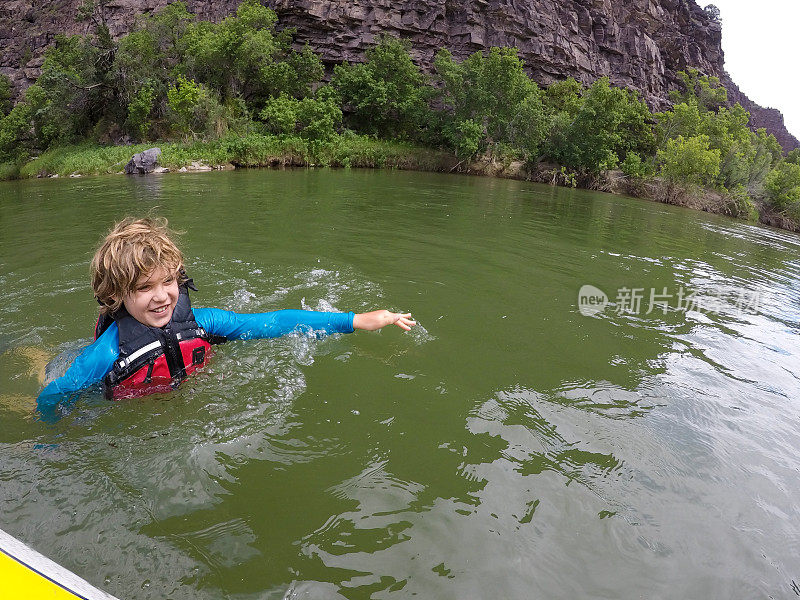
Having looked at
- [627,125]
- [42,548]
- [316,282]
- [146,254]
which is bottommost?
[42,548]

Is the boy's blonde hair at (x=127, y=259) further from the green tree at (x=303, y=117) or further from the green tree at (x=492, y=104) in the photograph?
the green tree at (x=492, y=104)

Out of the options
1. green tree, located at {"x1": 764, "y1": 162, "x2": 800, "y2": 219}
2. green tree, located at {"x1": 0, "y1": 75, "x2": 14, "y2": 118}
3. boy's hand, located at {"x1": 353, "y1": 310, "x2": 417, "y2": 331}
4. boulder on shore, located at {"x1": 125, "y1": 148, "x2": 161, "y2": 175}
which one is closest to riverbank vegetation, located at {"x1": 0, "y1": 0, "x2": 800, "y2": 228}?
green tree, located at {"x1": 764, "y1": 162, "x2": 800, "y2": 219}

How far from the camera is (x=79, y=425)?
2.44m

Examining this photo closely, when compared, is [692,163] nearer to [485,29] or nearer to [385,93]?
[385,93]

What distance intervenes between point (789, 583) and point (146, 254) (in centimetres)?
317

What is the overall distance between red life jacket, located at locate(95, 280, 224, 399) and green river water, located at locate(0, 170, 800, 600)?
0.13 meters

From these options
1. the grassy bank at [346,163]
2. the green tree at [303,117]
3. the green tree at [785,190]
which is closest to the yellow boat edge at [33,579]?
the grassy bank at [346,163]

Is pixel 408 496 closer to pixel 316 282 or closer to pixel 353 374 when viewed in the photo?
pixel 353 374

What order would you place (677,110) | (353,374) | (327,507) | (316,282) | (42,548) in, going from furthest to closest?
(677,110) → (316,282) → (353,374) → (327,507) → (42,548)

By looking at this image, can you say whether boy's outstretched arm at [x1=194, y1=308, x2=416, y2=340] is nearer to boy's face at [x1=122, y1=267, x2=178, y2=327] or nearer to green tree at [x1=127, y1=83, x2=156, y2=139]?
boy's face at [x1=122, y1=267, x2=178, y2=327]

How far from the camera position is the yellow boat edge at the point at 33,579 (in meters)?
1.10

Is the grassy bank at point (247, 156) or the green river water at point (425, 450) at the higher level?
the grassy bank at point (247, 156)

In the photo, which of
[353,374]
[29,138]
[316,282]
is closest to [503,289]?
[316,282]

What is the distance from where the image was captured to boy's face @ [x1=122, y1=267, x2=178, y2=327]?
229cm
